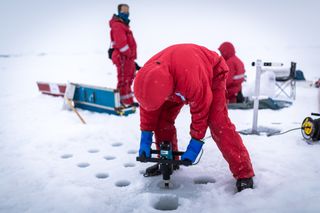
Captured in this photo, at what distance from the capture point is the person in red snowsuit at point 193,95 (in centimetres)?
206

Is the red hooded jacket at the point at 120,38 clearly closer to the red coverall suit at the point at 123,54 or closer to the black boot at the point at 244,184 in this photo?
the red coverall suit at the point at 123,54

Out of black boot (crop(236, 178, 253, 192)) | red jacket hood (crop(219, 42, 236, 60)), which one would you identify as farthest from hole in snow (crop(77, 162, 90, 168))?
red jacket hood (crop(219, 42, 236, 60))

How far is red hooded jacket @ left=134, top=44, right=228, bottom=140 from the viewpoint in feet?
6.66

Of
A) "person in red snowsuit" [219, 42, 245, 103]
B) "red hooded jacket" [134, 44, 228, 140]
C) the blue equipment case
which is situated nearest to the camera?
"red hooded jacket" [134, 44, 228, 140]

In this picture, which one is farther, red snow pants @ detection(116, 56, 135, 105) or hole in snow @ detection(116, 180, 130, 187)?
red snow pants @ detection(116, 56, 135, 105)

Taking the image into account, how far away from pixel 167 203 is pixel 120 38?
3624 millimetres

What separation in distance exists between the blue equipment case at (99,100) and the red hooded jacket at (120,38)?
0.72 metres

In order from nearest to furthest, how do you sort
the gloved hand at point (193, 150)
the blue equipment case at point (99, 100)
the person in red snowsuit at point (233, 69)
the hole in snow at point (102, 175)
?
1. the gloved hand at point (193, 150)
2. the hole in snow at point (102, 175)
3. the blue equipment case at point (99, 100)
4. the person in red snowsuit at point (233, 69)

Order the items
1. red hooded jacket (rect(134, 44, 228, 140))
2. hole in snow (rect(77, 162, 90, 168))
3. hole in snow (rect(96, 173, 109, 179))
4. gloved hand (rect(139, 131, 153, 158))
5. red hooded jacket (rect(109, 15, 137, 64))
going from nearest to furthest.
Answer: red hooded jacket (rect(134, 44, 228, 140))
gloved hand (rect(139, 131, 153, 158))
hole in snow (rect(96, 173, 109, 179))
hole in snow (rect(77, 162, 90, 168))
red hooded jacket (rect(109, 15, 137, 64))

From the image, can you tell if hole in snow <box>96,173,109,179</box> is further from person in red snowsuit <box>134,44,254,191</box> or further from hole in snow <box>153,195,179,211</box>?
hole in snow <box>153,195,179,211</box>

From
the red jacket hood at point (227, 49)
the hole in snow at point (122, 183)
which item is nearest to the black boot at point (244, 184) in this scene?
the hole in snow at point (122, 183)

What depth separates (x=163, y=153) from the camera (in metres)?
2.41


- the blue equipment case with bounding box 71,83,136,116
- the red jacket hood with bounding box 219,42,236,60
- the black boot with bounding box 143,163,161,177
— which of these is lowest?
the black boot with bounding box 143,163,161,177

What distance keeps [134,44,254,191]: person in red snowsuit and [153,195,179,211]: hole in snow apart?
371mm
